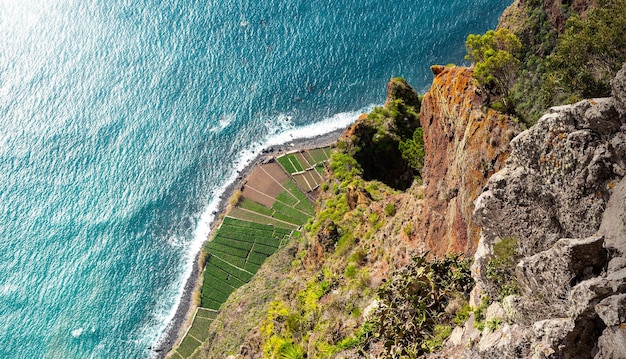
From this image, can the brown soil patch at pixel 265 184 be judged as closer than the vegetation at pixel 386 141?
No

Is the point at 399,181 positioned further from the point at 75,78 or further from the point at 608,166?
the point at 75,78

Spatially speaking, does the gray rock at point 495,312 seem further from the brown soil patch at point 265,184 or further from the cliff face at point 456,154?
the brown soil patch at point 265,184

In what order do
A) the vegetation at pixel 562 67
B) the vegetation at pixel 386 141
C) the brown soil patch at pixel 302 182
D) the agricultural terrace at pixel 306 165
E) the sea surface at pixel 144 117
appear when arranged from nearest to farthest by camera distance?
the vegetation at pixel 562 67, the vegetation at pixel 386 141, the sea surface at pixel 144 117, the brown soil patch at pixel 302 182, the agricultural terrace at pixel 306 165

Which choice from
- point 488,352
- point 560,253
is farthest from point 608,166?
point 488,352

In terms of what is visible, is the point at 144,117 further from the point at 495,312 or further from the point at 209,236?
the point at 495,312

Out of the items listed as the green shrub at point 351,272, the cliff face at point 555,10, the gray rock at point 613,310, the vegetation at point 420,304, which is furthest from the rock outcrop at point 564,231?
the cliff face at point 555,10

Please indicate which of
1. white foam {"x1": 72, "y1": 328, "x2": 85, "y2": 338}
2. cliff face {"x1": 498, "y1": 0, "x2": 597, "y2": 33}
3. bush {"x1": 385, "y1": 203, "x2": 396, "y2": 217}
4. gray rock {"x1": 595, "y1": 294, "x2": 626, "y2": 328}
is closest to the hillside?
gray rock {"x1": 595, "y1": 294, "x2": 626, "y2": 328}

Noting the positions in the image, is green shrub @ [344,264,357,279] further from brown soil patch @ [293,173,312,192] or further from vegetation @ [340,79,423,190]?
brown soil patch @ [293,173,312,192]
